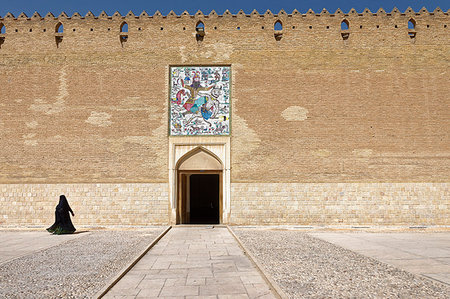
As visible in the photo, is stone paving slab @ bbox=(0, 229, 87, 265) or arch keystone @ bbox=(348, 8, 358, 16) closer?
stone paving slab @ bbox=(0, 229, 87, 265)

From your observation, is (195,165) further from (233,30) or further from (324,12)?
(324,12)

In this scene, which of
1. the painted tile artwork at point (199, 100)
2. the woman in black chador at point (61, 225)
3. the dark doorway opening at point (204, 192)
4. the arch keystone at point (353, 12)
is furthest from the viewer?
the dark doorway opening at point (204, 192)

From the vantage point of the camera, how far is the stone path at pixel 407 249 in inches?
187

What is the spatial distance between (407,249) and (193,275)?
4.22 metres

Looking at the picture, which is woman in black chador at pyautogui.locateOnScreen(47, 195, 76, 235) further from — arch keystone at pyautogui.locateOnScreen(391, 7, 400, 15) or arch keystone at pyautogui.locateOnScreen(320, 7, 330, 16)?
arch keystone at pyautogui.locateOnScreen(391, 7, 400, 15)

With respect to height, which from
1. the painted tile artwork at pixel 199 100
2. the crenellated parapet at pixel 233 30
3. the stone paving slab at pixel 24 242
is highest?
the crenellated parapet at pixel 233 30

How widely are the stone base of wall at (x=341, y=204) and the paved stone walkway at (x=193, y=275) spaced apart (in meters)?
3.42

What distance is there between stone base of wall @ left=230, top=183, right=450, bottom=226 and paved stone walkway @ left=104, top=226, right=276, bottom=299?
3.42 meters

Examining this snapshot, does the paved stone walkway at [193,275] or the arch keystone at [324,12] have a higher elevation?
the arch keystone at [324,12]

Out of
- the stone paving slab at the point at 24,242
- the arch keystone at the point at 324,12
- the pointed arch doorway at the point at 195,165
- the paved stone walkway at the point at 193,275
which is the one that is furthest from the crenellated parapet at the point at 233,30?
the paved stone walkway at the point at 193,275

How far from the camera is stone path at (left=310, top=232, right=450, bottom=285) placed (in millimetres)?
4742

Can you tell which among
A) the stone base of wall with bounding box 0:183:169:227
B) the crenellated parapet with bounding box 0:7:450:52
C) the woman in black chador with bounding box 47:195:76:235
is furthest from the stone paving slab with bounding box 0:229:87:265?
the crenellated parapet with bounding box 0:7:450:52

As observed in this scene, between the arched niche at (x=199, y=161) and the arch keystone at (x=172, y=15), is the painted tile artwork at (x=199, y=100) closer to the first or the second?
the arched niche at (x=199, y=161)

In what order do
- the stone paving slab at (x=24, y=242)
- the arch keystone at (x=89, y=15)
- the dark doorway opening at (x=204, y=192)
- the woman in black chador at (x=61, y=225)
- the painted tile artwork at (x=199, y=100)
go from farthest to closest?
the dark doorway opening at (x=204, y=192) → the arch keystone at (x=89, y=15) → the painted tile artwork at (x=199, y=100) → the woman in black chador at (x=61, y=225) → the stone paving slab at (x=24, y=242)
